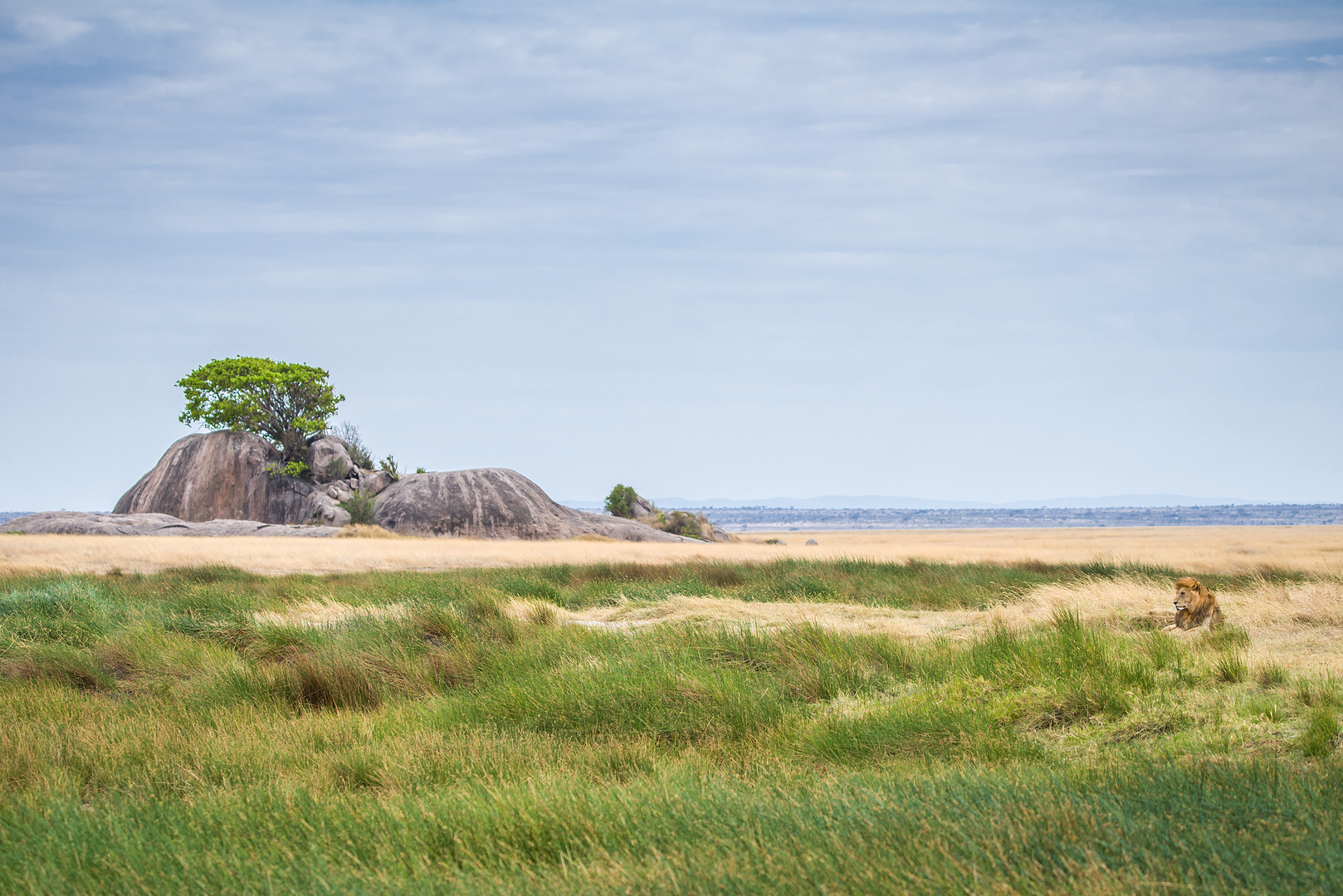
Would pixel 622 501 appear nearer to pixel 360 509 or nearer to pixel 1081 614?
pixel 360 509

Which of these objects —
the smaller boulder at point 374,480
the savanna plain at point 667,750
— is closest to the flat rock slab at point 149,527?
the smaller boulder at point 374,480

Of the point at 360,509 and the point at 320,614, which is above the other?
the point at 360,509

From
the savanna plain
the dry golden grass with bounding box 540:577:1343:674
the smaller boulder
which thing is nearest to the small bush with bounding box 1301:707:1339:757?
the savanna plain

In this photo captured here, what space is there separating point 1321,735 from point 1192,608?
5.87m

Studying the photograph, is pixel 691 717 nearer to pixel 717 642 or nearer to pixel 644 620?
pixel 717 642

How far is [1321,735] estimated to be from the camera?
5.52 meters

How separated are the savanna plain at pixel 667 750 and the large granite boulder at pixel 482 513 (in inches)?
1145

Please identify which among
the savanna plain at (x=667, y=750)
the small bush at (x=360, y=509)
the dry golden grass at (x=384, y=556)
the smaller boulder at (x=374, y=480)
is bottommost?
the dry golden grass at (x=384, y=556)

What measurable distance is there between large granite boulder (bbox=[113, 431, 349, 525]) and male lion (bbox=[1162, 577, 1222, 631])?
41.2 meters

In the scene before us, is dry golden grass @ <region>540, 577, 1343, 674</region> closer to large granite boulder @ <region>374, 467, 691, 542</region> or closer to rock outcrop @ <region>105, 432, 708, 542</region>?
large granite boulder @ <region>374, 467, 691, 542</region>

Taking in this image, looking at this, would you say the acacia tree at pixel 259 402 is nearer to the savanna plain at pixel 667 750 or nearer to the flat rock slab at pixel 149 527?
the flat rock slab at pixel 149 527

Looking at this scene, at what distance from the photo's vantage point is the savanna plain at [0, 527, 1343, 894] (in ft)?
12.0

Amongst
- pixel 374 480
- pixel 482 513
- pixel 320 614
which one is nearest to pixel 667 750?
pixel 320 614

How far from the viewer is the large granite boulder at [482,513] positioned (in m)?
43.9
